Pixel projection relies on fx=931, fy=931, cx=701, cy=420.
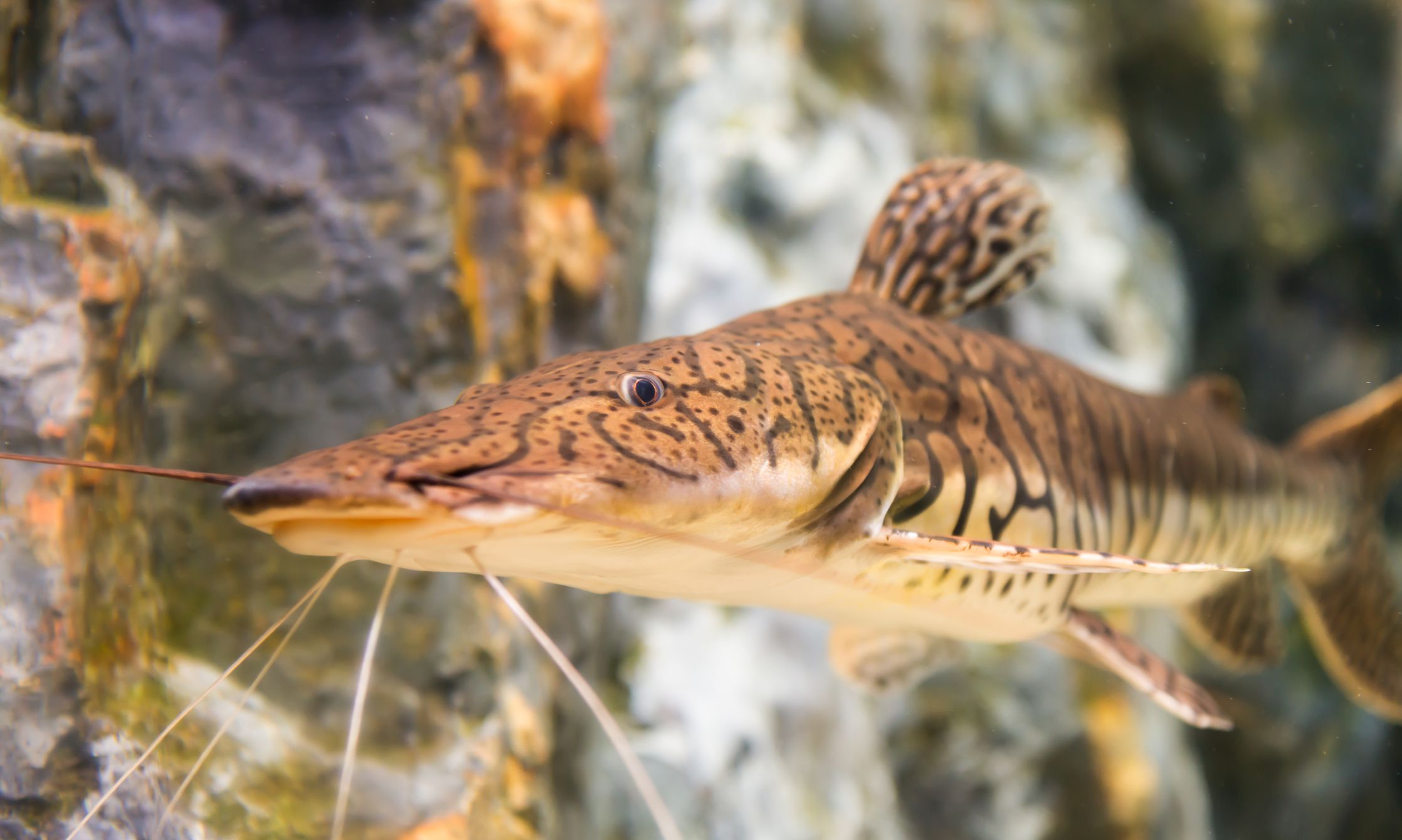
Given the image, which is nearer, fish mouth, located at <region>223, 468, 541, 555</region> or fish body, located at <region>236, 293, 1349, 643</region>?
fish mouth, located at <region>223, 468, 541, 555</region>

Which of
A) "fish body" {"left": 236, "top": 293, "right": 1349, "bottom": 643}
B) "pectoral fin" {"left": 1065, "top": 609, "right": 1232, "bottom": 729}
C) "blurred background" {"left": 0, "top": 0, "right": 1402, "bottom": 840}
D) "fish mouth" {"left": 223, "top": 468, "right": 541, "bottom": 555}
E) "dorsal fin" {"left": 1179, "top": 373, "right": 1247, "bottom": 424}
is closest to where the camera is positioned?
"fish mouth" {"left": 223, "top": 468, "right": 541, "bottom": 555}

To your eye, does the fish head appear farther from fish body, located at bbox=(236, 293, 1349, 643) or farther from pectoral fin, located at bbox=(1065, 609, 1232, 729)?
pectoral fin, located at bbox=(1065, 609, 1232, 729)

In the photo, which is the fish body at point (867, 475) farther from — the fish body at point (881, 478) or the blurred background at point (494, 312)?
the blurred background at point (494, 312)

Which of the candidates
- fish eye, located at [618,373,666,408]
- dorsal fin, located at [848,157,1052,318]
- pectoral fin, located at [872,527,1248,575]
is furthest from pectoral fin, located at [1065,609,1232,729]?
fish eye, located at [618,373,666,408]

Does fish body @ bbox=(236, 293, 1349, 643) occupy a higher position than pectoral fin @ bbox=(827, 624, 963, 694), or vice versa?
fish body @ bbox=(236, 293, 1349, 643)

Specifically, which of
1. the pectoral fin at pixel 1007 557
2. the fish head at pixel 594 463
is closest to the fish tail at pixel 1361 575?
the pectoral fin at pixel 1007 557

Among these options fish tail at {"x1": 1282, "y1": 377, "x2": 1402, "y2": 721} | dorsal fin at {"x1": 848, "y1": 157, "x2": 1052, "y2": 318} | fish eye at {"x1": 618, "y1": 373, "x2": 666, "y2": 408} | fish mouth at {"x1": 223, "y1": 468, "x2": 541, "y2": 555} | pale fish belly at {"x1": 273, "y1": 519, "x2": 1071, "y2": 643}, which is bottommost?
fish tail at {"x1": 1282, "y1": 377, "x2": 1402, "y2": 721}

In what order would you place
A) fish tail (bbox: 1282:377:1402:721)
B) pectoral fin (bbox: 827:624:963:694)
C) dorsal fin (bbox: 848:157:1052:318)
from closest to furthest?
1. dorsal fin (bbox: 848:157:1052:318)
2. pectoral fin (bbox: 827:624:963:694)
3. fish tail (bbox: 1282:377:1402:721)
